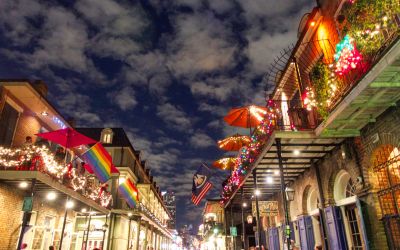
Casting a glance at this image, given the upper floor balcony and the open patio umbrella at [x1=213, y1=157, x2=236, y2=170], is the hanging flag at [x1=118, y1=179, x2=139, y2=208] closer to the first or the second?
the open patio umbrella at [x1=213, y1=157, x2=236, y2=170]

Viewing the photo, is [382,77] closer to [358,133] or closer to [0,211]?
[358,133]

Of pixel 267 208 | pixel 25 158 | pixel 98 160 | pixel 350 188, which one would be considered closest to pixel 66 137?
pixel 25 158

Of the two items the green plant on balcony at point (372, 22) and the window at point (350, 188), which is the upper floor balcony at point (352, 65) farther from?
the window at point (350, 188)

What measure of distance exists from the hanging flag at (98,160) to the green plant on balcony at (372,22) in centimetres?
1150

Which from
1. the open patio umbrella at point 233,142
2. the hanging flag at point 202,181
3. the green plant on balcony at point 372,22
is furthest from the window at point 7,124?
the green plant on balcony at point 372,22

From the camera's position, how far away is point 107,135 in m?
31.1

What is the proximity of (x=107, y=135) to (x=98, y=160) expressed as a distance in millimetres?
17958

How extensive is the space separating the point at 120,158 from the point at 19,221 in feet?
55.7

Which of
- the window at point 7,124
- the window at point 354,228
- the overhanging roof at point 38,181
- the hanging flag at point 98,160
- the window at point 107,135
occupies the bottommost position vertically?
the window at point 354,228

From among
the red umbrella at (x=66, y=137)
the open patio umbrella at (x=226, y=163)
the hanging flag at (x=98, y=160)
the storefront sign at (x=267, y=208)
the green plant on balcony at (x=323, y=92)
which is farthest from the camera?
the open patio umbrella at (x=226, y=163)

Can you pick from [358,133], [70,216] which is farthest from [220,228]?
[358,133]

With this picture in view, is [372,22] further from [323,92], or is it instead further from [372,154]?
[372,154]

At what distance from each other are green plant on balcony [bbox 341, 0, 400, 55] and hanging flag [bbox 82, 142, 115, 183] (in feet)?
37.7

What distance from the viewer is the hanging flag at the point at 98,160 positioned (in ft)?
44.4
